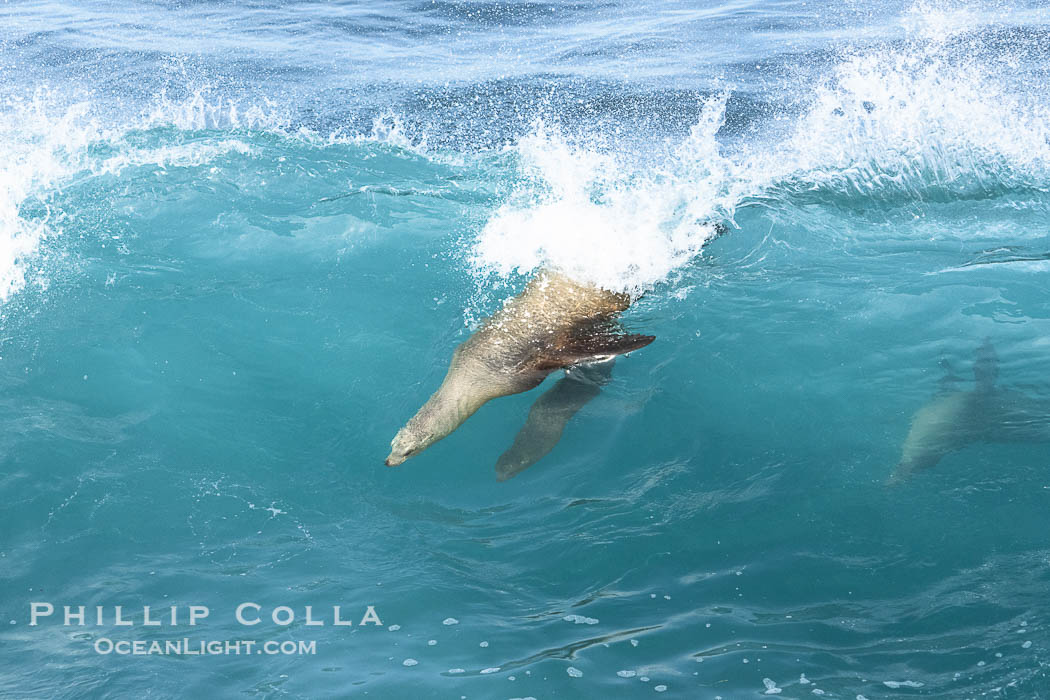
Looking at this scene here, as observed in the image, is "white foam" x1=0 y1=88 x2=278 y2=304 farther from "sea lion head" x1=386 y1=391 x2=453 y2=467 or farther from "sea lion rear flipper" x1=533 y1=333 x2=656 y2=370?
"sea lion rear flipper" x1=533 y1=333 x2=656 y2=370

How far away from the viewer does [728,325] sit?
7426mm

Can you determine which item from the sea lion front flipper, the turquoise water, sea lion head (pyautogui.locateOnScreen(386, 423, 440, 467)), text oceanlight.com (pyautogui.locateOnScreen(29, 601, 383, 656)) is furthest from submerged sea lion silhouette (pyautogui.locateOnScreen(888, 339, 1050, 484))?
text oceanlight.com (pyautogui.locateOnScreen(29, 601, 383, 656))

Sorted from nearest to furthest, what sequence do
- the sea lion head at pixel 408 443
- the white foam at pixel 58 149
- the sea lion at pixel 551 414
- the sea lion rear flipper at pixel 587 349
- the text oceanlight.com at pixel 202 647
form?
1. the text oceanlight.com at pixel 202 647
2. the sea lion head at pixel 408 443
3. the sea lion at pixel 551 414
4. the sea lion rear flipper at pixel 587 349
5. the white foam at pixel 58 149

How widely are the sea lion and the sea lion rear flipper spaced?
0.13 meters

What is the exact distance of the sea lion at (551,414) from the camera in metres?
6.34

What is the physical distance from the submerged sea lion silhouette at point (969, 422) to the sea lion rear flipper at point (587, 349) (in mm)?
1989

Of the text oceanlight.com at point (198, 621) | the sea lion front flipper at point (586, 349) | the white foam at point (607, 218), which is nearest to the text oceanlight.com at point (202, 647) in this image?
the text oceanlight.com at point (198, 621)

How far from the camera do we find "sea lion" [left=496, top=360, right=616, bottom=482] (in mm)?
6336

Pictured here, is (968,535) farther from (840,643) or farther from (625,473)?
(625,473)

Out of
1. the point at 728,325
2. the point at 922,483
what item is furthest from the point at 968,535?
the point at 728,325

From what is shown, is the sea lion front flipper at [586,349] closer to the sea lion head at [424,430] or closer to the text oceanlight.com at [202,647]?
the sea lion head at [424,430]

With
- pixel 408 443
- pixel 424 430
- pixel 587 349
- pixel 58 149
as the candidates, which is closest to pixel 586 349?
pixel 587 349

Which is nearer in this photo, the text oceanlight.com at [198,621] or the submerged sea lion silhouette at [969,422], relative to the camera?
the text oceanlight.com at [198,621]

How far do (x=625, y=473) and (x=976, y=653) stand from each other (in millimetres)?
2396
